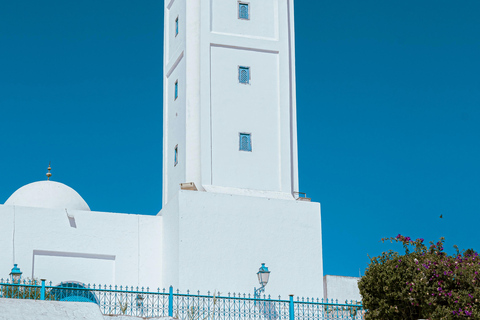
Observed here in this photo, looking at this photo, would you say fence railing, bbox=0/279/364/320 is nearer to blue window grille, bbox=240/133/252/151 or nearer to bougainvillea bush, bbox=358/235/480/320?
bougainvillea bush, bbox=358/235/480/320

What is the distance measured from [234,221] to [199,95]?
3144mm

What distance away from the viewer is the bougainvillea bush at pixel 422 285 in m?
13.0

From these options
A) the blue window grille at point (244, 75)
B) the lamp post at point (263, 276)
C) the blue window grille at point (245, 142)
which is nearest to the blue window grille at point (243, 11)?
the blue window grille at point (244, 75)

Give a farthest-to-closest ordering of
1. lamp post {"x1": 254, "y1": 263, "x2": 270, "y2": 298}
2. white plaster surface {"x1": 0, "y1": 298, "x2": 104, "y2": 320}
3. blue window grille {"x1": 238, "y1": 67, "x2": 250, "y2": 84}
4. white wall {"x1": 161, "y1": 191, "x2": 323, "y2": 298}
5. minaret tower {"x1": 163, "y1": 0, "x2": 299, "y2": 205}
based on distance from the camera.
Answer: blue window grille {"x1": 238, "y1": 67, "x2": 250, "y2": 84}, minaret tower {"x1": 163, "y1": 0, "x2": 299, "y2": 205}, white wall {"x1": 161, "y1": 191, "x2": 323, "y2": 298}, lamp post {"x1": 254, "y1": 263, "x2": 270, "y2": 298}, white plaster surface {"x1": 0, "y1": 298, "x2": 104, "y2": 320}

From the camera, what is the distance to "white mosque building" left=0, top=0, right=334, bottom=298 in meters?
18.1

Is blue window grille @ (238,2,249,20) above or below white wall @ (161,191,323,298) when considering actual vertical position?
above

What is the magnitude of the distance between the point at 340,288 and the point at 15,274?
28.7 feet

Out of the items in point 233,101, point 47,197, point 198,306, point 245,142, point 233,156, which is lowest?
point 198,306

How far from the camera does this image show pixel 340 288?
70.4 ft

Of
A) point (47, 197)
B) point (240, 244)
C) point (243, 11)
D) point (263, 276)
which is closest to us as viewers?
point (263, 276)

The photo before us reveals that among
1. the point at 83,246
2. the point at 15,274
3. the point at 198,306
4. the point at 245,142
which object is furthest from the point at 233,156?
the point at 15,274

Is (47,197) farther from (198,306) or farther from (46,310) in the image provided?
(46,310)

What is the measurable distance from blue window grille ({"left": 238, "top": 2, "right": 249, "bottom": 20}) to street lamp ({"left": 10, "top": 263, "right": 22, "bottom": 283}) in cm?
798

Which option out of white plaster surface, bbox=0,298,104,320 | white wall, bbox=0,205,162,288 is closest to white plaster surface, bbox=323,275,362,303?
white wall, bbox=0,205,162,288
